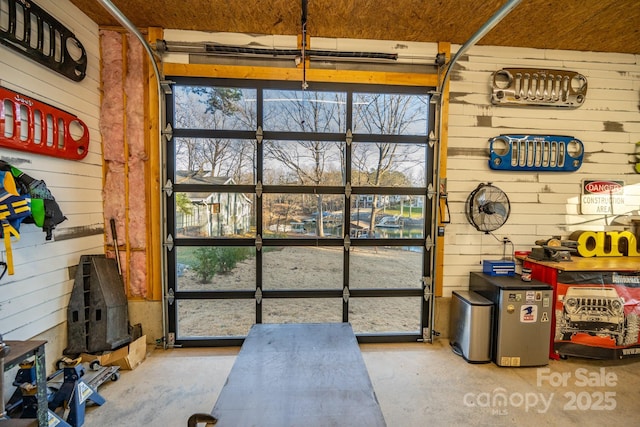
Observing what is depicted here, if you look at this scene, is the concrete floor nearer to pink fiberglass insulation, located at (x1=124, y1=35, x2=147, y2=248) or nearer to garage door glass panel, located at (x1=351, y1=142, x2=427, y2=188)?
pink fiberglass insulation, located at (x1=124, y1=35, x2=147, y2=248)

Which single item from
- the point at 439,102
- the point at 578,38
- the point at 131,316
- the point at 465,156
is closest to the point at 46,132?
the point at 131,316

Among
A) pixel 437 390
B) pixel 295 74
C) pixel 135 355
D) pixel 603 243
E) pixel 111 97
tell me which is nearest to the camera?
pixel 437 390

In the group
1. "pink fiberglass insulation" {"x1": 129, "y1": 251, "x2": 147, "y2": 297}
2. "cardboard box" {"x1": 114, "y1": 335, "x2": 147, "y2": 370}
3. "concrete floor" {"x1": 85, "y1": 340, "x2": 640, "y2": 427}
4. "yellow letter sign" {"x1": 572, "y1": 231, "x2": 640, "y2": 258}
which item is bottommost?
"concrete floor" {"x1": 85, "y1": 340, "x2": 640, "y2": 427}

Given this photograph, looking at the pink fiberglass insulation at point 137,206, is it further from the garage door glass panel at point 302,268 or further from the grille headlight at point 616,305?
the grille headlight at point 616,305

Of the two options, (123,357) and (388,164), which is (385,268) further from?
(123,357)

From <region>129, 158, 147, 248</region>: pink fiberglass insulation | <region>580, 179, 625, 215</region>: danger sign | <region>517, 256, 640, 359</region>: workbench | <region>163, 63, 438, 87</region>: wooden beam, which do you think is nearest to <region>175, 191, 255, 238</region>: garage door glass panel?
<region>129, 158, 147, 248</region>: pink fiberglass insulation

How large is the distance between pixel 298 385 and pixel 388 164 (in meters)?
2.38

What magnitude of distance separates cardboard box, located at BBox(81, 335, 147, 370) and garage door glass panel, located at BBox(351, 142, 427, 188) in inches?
106

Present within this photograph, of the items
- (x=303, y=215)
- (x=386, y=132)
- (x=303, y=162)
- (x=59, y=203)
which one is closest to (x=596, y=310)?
(x=386, y=132)

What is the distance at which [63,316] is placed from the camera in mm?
2432

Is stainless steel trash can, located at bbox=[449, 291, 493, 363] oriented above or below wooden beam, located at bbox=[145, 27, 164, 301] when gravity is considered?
below

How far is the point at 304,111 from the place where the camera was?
301 centimetres

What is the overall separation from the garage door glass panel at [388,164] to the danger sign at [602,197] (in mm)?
1913

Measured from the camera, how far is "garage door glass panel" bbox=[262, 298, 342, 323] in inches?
121
